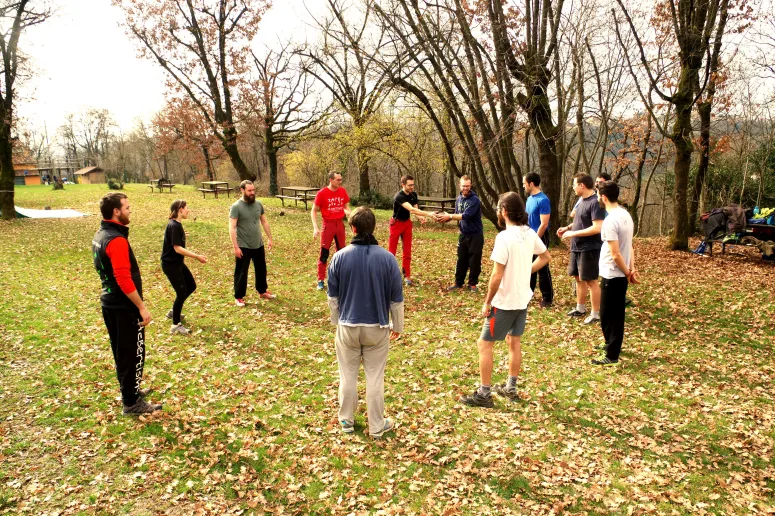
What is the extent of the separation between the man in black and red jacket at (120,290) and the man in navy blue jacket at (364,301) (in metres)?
1.96

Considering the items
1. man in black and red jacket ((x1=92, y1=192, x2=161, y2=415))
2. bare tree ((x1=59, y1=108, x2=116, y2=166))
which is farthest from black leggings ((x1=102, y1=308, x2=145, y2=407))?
bare tree ((x1=59, y1=108, x2=116, y2=166))

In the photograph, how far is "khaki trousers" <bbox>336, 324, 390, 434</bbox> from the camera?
13.4ft

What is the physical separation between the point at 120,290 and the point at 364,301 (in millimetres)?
2411

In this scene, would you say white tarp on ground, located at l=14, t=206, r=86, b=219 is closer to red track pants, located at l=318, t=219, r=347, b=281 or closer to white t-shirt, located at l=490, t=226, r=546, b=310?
red track pants, located at l=318, t=219, r=347, b=281

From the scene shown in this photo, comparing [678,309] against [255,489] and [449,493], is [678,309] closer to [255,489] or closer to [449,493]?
[449,493]

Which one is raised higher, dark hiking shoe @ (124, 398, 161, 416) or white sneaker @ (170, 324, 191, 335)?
white sneaker @ (170, 324, 191, 335)

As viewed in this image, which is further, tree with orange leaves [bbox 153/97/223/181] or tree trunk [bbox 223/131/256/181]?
tree with orange leaves [bbox 153/97/223/181]

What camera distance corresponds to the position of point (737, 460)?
399cm

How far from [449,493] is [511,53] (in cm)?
1150

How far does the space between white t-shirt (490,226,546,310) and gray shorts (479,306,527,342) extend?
0.07 meters

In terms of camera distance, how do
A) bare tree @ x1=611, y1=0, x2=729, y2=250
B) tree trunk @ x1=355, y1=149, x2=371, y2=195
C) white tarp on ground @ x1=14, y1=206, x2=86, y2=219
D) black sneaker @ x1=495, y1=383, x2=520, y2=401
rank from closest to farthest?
black sneaker @ x1=495, y1=383, x2=520, y2=401 < bare tree @ x1=611, y1=0, x2=729, y2=250 < white tarp on ground @ x1=14, y1=206, x2=86, y2=219 < tree trunk @ x1=355, y1=149, x2=371, y2=195

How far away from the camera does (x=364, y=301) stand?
400 centimetres

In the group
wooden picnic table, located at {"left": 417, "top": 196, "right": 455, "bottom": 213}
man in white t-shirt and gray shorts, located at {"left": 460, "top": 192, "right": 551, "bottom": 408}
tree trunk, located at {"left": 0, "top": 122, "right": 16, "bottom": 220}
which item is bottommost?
man in white t-shirt and gray shorts, located at {"left": 460, "top": 192, "right": 551, "bottom": 408}

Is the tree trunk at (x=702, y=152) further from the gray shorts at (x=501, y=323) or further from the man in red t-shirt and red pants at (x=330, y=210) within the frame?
the gray shorts at (x=501, y=323)
